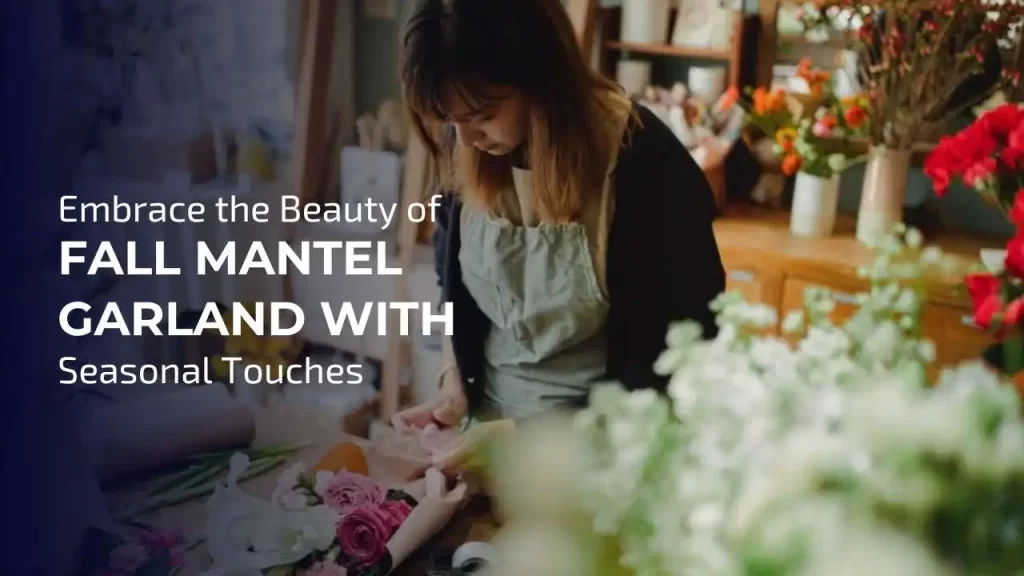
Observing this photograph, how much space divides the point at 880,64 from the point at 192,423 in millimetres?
1162

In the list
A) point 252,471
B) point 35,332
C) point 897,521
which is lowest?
point 252,471

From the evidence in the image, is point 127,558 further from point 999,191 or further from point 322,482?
point 999,191

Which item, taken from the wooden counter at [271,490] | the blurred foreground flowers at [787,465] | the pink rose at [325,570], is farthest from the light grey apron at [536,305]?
the blurred foreground flowers at [787,465]

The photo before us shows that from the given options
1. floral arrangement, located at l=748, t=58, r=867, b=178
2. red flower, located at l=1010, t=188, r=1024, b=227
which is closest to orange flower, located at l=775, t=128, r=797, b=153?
floral arrangement, located at l=748, t=58, r=867, b=178

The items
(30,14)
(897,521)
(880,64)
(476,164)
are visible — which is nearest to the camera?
(897,521)

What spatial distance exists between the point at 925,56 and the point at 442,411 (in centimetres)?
93

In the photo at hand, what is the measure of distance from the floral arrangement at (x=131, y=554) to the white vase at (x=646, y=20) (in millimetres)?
1242

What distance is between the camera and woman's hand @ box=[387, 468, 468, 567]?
0.67m

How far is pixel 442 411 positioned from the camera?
0.95 meters

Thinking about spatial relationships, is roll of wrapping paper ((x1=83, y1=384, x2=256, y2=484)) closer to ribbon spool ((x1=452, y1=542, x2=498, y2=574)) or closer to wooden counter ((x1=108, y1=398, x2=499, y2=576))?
wooden counter ((x1=108, y1=398, x2=499, y2=576))

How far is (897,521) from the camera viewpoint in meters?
0.25

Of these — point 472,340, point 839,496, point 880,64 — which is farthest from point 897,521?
point 880,64

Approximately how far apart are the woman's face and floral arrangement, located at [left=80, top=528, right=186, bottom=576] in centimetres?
40

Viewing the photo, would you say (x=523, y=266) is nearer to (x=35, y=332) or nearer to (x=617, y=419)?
(x=35, y=332)
